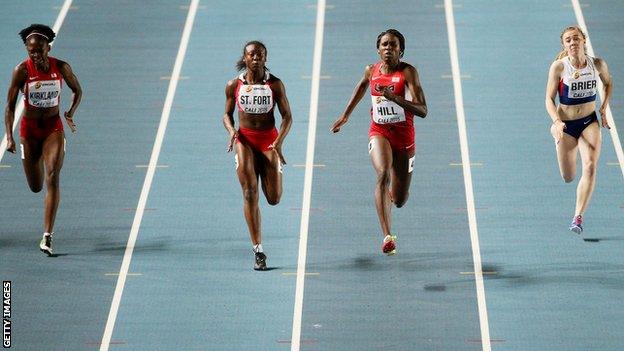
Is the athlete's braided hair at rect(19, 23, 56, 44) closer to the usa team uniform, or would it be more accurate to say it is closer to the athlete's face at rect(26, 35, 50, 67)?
the athlete's face at rect(26, 35, 50, 67)

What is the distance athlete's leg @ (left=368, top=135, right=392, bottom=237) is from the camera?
13.1 meters

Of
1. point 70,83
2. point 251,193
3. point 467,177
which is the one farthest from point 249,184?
point 467,177

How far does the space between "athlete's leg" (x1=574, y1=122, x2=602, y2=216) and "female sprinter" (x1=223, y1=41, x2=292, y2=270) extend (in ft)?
8.18

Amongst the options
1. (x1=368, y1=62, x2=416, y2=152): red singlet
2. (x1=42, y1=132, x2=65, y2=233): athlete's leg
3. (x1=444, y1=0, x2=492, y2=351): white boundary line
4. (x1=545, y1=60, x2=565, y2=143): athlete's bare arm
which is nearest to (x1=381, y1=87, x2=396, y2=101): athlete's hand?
(x1=368, y1=62, x2=416, y2=152): red singlet

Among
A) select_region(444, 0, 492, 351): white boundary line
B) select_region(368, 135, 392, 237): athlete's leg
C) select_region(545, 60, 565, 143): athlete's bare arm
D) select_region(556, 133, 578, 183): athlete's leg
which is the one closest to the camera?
select_region(444, 0, 492, 351): white boundary line

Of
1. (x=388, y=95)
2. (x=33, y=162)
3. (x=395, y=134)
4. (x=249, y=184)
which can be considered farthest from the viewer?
(x=33, y=162)

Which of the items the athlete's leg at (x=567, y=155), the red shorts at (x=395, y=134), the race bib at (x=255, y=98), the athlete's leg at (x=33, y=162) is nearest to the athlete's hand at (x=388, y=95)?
the red shorts at (x=395, y=134)

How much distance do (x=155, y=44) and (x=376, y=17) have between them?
243 cm

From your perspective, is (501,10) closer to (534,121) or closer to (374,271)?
(534,121)

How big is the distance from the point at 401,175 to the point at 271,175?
1.09 metres

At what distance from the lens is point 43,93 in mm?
13633

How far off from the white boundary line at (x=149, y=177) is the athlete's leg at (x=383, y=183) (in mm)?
2070
